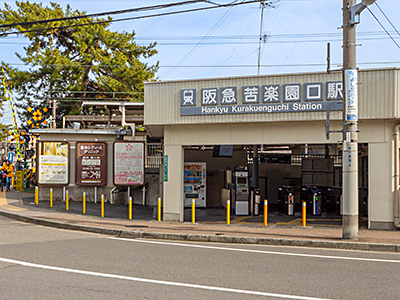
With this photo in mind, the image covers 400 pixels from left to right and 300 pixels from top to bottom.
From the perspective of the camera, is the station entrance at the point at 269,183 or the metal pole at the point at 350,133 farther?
the station entrance at the point at 269,183

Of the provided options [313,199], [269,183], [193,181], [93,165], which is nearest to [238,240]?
[313,199]

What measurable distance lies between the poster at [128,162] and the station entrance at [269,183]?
82.9 inches

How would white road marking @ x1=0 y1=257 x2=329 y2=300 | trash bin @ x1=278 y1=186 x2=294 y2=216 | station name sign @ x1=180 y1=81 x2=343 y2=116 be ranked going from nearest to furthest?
white road marking @ x1=0 y1=257 x2=329 y2=300
station name sign @ x1=180 y1=81 x2=343 y2=116
trash bin @ x1=278 y1=186 x2=294 y2=216

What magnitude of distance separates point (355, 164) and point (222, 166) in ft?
34.7

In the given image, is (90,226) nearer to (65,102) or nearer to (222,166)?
(222,166)

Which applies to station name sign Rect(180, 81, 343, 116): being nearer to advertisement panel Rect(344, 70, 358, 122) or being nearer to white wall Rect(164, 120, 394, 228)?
white wall Rect(164, 120, 394, 228)

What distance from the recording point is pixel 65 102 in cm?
3544

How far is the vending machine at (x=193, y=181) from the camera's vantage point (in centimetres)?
1980

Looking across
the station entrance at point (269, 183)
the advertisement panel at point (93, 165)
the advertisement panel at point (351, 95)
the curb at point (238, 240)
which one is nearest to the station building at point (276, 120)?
the station entrance at point (269, 183)

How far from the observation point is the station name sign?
14.2 meters

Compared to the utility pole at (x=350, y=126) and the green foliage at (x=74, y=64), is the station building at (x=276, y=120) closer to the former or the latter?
the utility pole at (x=350, y=126)

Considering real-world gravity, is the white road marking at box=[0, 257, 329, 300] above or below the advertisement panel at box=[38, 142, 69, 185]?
below

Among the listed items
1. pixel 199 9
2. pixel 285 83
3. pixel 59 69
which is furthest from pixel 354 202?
pixel 59 69

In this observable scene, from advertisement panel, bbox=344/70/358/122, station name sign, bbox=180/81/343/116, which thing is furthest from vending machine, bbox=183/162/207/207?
advertisement panel, bbox=344/70/358/122
